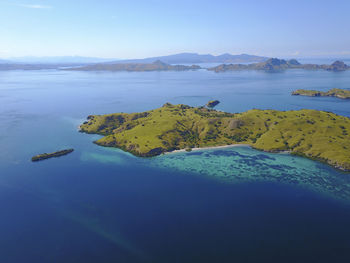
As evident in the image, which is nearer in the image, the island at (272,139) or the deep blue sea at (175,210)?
the deep blue sea at (175,210)

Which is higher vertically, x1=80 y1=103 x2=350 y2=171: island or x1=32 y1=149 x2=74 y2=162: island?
x1=80 y1=103 x2=350 y2=171: island

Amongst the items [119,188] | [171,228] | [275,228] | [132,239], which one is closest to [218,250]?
[171,228]

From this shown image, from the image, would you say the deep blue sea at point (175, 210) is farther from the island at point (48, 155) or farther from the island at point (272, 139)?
the island at point (272, 139)

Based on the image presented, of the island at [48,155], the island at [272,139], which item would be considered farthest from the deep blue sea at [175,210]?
the island at [272,139]

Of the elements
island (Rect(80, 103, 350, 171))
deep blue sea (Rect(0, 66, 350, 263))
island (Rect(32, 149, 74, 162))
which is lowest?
deep blue sea (Rect(0, 66, 350, 263))

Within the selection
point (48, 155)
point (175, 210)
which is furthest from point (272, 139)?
point (48, 155)

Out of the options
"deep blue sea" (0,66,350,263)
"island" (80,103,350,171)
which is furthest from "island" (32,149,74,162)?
"island" (80,103,350,171)

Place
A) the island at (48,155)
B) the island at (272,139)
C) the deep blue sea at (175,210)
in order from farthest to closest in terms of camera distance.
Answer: the island at (48,155) < the island at (272,139) < the deep blue sea at (175,210)

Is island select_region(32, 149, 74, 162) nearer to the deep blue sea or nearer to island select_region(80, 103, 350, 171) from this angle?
the deep blue sea

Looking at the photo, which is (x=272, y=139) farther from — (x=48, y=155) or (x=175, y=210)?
(x=48, y=155)

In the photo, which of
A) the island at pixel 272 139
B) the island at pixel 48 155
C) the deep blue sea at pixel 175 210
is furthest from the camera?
the island at pixel 48 155

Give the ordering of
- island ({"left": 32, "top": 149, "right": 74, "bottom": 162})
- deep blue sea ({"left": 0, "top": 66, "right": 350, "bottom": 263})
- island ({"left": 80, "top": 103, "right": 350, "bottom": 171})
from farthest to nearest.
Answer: island ({"left": 32, "top": 149, "right": 74, "bottom": 162}) < island ({"left": 80, "top": 103, "right": 350, "bottom": 171}) < deep blue sea ({"left": 0, "top": 66, "right": 350, "bottom": 263})
